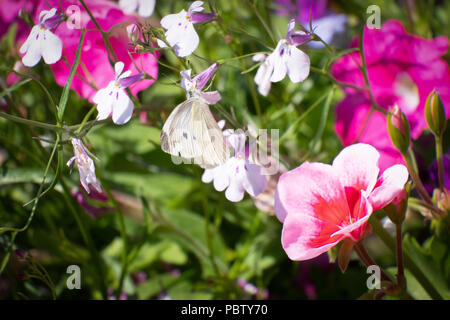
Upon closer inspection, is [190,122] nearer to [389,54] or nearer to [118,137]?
[389,54]

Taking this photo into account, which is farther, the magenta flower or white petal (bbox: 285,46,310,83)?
the magenta flower

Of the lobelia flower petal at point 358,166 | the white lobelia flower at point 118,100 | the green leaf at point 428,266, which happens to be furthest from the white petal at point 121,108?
the green leaf at point 428,266

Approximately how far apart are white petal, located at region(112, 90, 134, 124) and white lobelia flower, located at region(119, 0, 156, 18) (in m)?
0.05

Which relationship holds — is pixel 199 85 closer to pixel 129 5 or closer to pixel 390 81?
pixel 129 5

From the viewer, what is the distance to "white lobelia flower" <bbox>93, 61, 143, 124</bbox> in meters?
0.26

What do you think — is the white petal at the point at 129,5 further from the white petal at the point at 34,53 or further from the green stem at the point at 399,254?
the green stem at the point at 399,254

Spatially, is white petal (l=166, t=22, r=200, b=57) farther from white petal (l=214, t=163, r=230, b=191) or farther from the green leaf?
the green leaf

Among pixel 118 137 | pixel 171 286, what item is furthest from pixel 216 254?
pixel 118 137

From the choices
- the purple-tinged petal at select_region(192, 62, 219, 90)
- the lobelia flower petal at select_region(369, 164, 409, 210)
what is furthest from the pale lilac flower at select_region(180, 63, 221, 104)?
the lobelia flower petal at select_region(369, 164, 409, 210)

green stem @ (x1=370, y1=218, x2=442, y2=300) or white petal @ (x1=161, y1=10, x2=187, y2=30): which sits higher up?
white petal @ (x1=161, y1=10, x2=187, y2=30)

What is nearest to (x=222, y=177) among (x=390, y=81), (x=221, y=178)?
(x=221, y=178)

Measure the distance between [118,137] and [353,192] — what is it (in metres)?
0.38
